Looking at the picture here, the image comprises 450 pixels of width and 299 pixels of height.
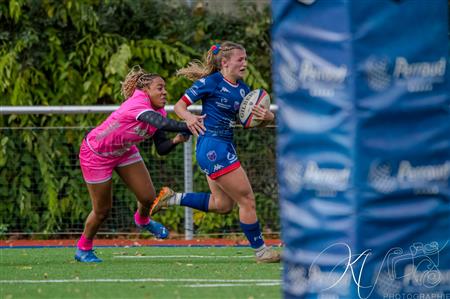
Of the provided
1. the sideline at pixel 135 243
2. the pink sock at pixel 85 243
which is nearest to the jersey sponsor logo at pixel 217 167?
the pink sock at pixel 85 243

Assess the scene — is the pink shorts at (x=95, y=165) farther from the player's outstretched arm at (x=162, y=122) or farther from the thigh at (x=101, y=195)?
the player's outstretched arm at (x=162, y=122)

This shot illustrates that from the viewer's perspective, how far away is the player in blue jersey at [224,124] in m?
8.35

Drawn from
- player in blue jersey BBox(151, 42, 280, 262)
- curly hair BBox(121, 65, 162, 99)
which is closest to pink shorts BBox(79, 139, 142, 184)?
curly hair BBox(121, 65, 162, 99)

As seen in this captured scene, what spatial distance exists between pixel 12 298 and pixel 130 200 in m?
6.00

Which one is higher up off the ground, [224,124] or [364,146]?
[364,146]

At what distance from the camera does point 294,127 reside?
3852 mm

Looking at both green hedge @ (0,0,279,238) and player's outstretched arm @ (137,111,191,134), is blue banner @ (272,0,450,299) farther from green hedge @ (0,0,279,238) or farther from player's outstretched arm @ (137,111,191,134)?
green hedge @ (0,0,279,238)

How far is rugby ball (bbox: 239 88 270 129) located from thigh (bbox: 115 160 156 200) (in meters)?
1.26

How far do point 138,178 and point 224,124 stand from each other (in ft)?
3.87

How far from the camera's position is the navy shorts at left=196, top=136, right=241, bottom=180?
27.4 ft

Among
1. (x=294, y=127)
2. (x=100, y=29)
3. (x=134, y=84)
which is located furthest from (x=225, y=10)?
(x=294, y=127)

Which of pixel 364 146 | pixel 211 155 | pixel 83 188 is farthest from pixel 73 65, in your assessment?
pixel 364 146

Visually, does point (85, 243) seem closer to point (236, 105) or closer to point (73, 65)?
point (236, 105)

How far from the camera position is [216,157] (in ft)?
27.4
